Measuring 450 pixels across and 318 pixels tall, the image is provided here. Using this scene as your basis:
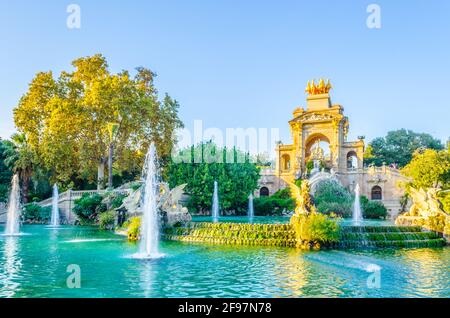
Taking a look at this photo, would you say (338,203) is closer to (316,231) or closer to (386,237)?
(386,237)

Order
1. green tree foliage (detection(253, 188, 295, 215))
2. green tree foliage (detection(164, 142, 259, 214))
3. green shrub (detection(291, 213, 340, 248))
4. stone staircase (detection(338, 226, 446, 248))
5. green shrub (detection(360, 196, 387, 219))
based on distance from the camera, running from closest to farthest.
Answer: green shrub (detection(291, 213, 340, 248)) → stone staircase (detection(338, 226, 446, 248)) → green shrub (detection(360, 196, 387, 219)) → green tree foliage (detection(164, 142, 259, 214)) → green tree foliage (detection(253, 188, 295, 215))

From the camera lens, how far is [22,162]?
31094 mm

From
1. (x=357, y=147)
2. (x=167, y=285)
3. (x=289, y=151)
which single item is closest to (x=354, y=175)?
(x=357, y=147)

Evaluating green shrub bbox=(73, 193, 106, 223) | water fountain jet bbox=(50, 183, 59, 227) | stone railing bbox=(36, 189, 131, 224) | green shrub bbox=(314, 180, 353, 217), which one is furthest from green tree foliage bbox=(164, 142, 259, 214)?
water fountain jet bbox=(50, 183, 59, 227)

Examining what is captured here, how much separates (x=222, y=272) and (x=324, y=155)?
36.7 metres

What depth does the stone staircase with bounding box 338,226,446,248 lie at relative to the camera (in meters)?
16.5

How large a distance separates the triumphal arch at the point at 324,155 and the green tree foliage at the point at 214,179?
9.74 meters

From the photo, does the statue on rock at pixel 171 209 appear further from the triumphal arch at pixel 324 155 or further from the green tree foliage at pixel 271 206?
the triumphal arch at pixel 324 155

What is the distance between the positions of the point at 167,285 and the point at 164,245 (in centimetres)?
733

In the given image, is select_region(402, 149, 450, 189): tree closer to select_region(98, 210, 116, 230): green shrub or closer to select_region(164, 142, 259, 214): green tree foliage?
select_region(164, 142, 259, 214): green tree foliage

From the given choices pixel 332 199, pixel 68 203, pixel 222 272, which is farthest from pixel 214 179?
pixel 222 272

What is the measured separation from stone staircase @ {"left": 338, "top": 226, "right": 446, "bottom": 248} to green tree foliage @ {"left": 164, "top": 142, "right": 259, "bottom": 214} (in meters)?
16.9
